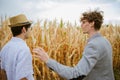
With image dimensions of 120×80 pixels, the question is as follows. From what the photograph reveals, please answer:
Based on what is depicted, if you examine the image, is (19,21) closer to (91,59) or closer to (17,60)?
(17,60)

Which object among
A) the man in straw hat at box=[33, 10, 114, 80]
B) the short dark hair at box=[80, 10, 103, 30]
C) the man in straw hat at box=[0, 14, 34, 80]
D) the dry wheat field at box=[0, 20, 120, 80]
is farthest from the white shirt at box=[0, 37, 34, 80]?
the dry wheat field at box=[0, 20, 120, 80]

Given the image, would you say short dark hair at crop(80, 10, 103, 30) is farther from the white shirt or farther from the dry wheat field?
the dry wheat field

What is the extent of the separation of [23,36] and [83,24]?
1.63 feet

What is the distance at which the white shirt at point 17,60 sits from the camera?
2.57 metres

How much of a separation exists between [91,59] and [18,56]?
0.54 metres

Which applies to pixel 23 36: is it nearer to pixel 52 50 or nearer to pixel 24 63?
pixel 24 63

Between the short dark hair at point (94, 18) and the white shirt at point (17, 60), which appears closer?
the white shirt at point (17, 60)

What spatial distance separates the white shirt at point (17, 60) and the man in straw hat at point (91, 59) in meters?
0.11

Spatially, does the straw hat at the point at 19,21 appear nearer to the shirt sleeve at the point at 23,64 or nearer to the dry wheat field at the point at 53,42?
the shirt sleeve at the point at 23,64

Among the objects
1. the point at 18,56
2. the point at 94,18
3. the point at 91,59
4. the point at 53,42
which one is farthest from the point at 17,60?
the point at 53,42

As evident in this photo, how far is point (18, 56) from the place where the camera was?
102 inches

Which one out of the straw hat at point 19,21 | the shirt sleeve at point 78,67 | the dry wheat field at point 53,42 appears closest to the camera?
the shirt sleeve at point 78,67

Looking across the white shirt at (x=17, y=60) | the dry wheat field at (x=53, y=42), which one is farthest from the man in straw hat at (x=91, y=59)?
the dry wheat field at (x=53, y=42)

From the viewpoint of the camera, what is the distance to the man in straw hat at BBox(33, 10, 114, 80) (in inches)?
99.7
